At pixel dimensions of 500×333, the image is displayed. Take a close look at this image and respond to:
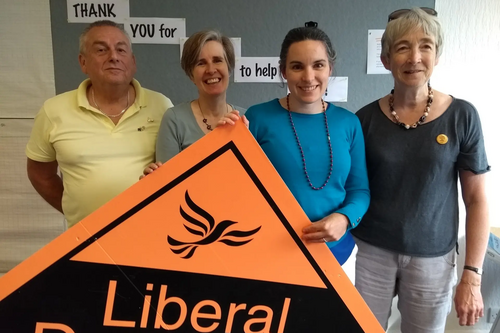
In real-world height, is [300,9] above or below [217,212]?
above

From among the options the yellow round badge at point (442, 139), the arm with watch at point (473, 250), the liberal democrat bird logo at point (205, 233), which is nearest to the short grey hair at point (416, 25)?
the yellow round badge at point (442, 139)

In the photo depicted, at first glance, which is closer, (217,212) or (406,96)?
(217,212)

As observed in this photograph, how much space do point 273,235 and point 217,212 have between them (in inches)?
6.0

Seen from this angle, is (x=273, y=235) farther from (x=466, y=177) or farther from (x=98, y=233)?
(x=466, y=177)

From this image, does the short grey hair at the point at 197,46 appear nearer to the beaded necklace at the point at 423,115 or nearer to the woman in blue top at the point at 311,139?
the woman in blue top at the point at 311,139

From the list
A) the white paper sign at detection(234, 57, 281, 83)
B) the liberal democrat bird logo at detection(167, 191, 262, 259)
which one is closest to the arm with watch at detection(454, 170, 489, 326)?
the liberal democrat bird logo at detection(167, 191, 262, 259)

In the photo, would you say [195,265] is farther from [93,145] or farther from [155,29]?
[155,29]

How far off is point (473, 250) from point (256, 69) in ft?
3.87

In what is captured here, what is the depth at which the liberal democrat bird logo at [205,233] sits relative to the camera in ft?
2.93

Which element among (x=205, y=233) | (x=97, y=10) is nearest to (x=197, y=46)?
(x=205, y=233)

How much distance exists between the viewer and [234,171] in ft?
2.94

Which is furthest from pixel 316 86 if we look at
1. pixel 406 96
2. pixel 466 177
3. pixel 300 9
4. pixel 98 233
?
pixel 300 9

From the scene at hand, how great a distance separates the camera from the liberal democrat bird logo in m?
0.89

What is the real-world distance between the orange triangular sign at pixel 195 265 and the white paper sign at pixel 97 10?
1.13m
